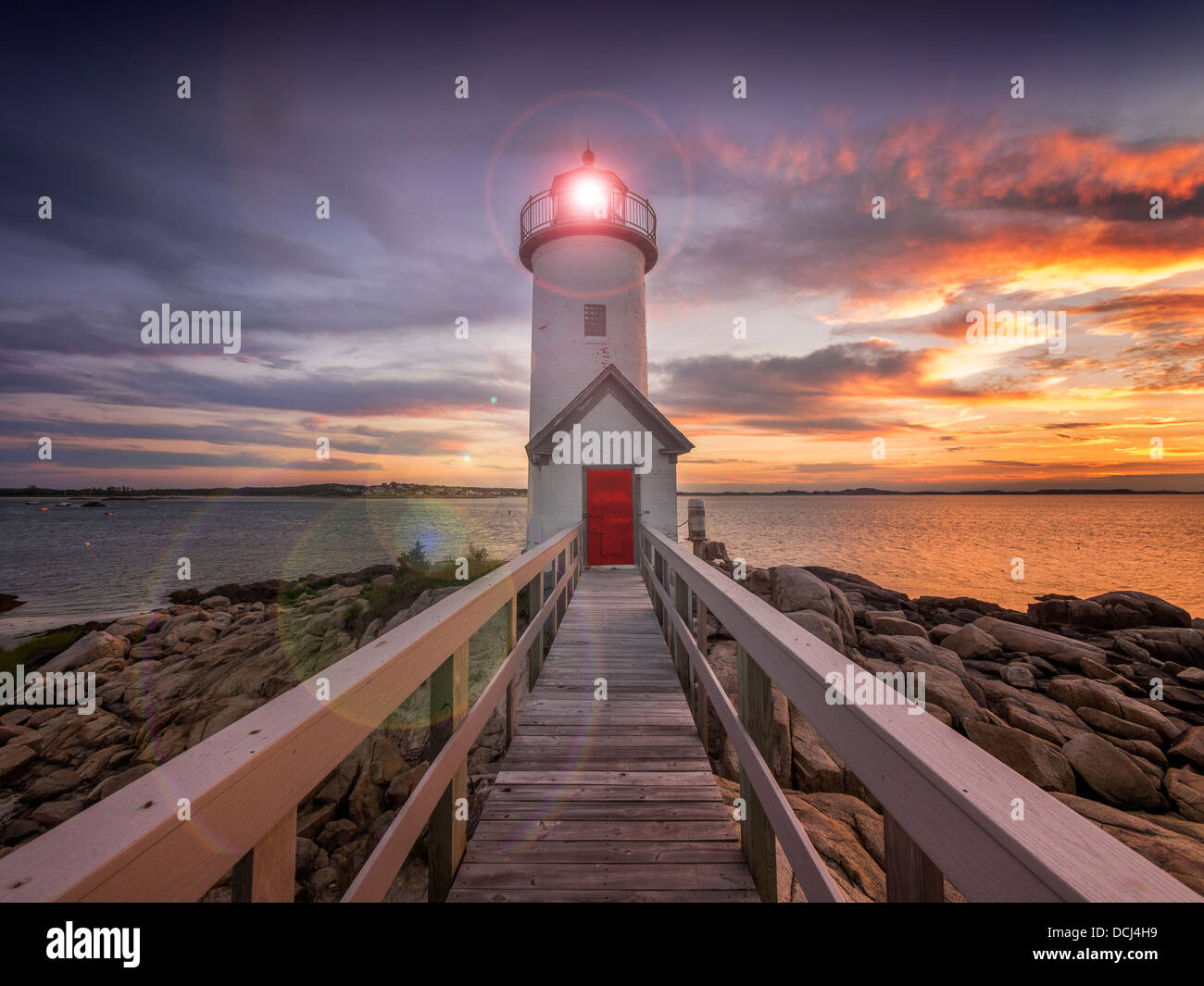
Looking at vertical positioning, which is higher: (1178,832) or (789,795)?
(789,795)

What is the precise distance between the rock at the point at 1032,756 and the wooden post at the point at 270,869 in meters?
7.36

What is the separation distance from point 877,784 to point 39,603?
34826 mm

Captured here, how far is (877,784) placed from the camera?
1.35 metres

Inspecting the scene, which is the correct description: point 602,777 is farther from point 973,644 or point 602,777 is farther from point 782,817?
point 973,644

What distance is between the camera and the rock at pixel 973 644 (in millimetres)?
11422

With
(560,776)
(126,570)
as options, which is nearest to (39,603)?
(126,570)

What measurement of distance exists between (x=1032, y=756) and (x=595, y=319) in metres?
13.4

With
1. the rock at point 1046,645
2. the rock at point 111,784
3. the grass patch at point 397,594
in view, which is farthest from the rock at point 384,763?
the rock at point 1046,645

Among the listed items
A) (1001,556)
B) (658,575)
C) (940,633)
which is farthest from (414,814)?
(1001,556)

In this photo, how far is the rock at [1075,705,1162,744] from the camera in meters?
7.65

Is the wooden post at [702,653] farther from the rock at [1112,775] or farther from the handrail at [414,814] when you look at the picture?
the rock at [1112,775]

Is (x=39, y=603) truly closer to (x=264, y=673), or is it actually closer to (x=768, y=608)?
(x=264, y=673)

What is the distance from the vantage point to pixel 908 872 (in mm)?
1262

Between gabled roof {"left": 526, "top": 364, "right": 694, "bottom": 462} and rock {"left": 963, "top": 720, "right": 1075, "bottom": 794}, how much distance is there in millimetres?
7623
